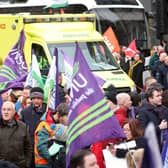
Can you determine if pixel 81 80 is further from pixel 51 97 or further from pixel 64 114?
pixel 51 97

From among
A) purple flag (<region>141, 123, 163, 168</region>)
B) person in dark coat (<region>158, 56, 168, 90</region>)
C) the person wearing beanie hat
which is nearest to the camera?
purple flag (<region>141, 123, 163, 168</region>)

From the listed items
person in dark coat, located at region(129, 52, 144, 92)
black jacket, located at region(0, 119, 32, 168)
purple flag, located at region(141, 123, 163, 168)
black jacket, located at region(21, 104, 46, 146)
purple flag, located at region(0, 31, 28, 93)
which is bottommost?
person in dark coat, located at region(129, 52, 144, 92)

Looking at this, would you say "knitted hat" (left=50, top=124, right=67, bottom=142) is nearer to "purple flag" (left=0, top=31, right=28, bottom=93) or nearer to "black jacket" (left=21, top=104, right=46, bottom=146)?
"black jacket" (left=21, top=104, right=46, bottom=146)

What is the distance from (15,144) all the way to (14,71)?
4.83 m

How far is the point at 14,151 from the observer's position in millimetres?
9000

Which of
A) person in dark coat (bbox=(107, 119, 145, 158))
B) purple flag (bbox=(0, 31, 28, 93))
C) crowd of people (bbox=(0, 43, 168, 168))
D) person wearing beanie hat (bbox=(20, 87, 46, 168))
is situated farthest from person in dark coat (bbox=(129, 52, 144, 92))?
person in dark coat (bbox=(107, 119, 145, 158))

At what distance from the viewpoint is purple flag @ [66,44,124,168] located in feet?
24.3

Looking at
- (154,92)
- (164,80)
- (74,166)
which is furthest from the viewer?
(164,80)

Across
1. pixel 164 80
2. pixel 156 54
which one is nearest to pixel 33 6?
pixel 156 54

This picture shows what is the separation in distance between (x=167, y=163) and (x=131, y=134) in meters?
0.57

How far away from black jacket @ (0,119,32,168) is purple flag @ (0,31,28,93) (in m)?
3.66

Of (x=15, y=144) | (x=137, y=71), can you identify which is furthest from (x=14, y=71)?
(x=137, y=71)

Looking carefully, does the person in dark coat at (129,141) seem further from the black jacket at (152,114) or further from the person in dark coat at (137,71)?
the person in dark coat at (137,71)

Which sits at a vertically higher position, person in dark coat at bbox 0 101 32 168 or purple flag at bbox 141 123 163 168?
purple flag at bbox 141 123 163 168
